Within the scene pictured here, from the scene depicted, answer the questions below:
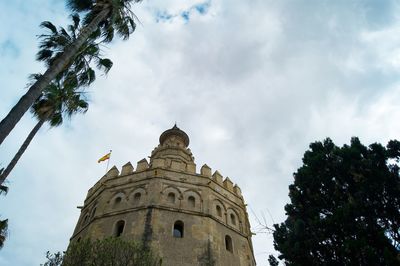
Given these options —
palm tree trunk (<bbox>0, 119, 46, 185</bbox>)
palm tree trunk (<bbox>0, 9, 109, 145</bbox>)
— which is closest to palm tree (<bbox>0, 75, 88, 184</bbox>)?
palm tree trunk (<bbox>0, 119, 46, 185</bbox>)

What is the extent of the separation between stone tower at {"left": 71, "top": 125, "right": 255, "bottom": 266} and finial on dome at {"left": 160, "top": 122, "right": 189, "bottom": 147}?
6.97 meters

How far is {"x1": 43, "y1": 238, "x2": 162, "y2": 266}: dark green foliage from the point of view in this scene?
37.2 feet

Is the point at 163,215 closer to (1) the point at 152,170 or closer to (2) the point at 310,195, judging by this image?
(1) the point at 152,170

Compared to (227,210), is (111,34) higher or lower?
higher

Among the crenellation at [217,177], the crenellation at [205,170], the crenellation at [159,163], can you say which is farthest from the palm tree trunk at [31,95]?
the crenellation at [217,177]

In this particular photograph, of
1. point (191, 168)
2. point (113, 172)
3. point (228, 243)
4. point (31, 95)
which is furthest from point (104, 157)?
point (31, 95)

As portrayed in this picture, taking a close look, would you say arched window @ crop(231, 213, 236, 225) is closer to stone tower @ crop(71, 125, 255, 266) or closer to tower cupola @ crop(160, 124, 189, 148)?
stone tower @ crop(71, 125, 255, 266)

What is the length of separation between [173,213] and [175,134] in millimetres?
11878

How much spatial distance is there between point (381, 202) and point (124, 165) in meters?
16.3

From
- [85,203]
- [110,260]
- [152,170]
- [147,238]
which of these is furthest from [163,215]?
[85,203]

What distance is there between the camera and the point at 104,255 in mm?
11391

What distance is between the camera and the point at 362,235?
9367mm

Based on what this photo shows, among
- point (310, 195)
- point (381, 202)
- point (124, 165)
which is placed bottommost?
point (381, 202)

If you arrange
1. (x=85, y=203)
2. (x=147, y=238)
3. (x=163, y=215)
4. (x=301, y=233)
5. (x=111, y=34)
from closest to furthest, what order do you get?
(x=301, y=233), (x=111, y=34), (x=147, y=238), (x=163, y=215), (x=85, y=203)
